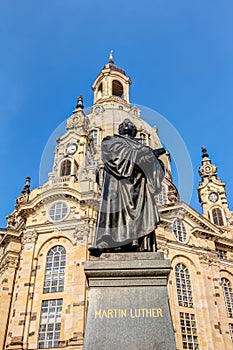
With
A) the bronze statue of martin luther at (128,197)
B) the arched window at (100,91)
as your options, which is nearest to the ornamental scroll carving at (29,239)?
the bronze statue of martin luther at (128,197)

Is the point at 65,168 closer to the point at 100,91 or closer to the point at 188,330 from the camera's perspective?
the point at 188,330

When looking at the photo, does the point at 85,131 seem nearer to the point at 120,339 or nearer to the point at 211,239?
the point at 211,239

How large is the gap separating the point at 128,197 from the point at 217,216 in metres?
37.2

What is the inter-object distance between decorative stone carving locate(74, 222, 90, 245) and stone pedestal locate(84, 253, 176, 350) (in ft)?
71.3

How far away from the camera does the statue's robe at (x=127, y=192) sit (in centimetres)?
700

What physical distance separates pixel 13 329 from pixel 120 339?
22712mm

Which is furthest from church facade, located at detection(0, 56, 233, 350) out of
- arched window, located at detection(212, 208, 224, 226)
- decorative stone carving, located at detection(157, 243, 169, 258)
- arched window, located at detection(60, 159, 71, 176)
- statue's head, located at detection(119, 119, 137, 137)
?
statue's head, located at detection(119, 119, 137, 137)

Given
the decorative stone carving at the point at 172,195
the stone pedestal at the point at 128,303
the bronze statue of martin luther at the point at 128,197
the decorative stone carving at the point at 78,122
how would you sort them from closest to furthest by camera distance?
the stone pedestal at the point at 128,303, the bronze statue of martin luther at the point at 128,197, the decorative stone carving at the point at 172,195, the decorative stone carving at the point at 78,122

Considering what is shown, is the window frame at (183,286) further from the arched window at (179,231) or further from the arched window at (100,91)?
the arched window at (100,91)

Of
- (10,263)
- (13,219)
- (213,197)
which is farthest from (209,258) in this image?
(13,219)

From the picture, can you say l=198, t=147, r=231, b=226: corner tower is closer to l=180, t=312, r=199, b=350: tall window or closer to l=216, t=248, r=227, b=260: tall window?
l=216, t=248, r=227, b=260: tall window

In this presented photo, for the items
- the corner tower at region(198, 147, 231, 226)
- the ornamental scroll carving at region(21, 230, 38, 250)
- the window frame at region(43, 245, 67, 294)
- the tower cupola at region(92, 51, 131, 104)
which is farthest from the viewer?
the tower cupola at region(92, 51, 131, 104)

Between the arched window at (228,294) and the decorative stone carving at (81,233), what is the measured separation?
15.1m

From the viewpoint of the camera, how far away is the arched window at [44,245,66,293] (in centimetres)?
2720
